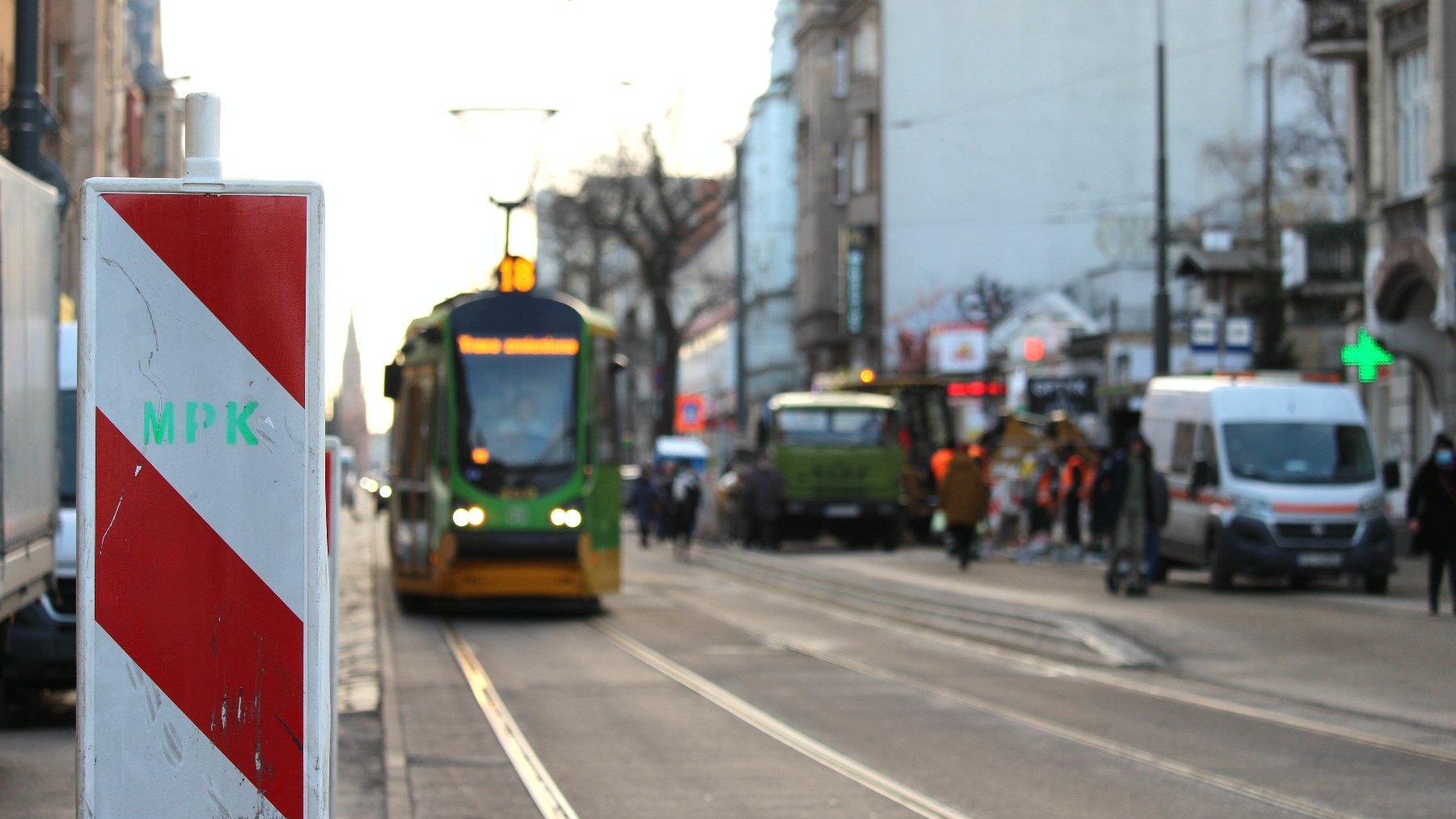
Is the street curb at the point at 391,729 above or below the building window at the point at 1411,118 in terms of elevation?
below

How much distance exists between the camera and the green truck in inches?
1494

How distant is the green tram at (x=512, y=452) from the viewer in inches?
810

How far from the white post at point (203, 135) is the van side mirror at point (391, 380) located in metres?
15.4

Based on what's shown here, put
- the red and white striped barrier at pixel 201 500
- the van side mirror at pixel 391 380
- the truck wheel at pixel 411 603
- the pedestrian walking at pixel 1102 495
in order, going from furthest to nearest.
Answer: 1. the pedestrian walking at pixel 1102 495
2. the truck wheel at pixel 411 603
3. the van side mirror at pixel 391 380
4. the red and white striped barrier at pixel 201 500

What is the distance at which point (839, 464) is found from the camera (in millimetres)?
38094

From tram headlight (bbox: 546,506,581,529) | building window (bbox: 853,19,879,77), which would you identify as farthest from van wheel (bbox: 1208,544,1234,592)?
building window (bbox: 853,19,879,77)

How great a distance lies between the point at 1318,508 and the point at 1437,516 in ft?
11.8

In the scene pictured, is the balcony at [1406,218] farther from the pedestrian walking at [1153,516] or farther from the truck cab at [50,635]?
the truck cab at [50,635]

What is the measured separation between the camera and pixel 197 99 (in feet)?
14.2

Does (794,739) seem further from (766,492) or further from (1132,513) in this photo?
(766,492)

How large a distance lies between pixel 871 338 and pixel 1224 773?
53.8 m

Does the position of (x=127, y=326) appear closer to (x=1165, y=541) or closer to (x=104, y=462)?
(x=104, y=462)

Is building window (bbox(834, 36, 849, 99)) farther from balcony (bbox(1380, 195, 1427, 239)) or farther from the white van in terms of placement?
the white van

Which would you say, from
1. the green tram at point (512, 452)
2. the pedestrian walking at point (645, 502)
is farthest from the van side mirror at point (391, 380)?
the pedestrian walking at point (645, 502)
